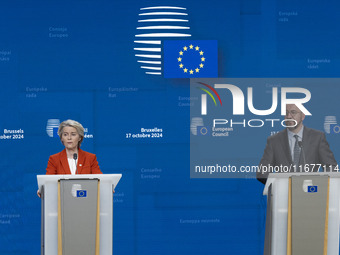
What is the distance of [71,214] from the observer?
12.6 ft

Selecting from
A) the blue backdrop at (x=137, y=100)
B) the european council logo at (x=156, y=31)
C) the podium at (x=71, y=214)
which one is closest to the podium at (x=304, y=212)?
the podium at (x=71, y=214)

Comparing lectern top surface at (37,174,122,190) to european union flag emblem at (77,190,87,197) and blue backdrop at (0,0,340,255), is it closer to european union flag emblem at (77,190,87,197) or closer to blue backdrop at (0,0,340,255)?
european union flag emblem at (77,190,87,197)

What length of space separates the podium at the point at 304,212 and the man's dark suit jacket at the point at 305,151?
57.6 inches

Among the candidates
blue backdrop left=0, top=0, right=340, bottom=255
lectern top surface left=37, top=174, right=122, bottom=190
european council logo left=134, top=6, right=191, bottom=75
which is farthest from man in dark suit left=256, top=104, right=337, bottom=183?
lectern top surface left=37, top=174, right=122, bottom=190

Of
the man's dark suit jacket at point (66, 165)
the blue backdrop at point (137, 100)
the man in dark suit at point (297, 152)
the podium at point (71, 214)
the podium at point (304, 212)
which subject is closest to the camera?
the podium at point (71, 214)

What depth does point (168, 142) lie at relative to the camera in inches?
225

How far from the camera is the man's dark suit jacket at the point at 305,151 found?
5.44m

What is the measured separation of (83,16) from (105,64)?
1.77ft

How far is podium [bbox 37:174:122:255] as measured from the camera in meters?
3.83

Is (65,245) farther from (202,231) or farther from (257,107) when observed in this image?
(257,107)

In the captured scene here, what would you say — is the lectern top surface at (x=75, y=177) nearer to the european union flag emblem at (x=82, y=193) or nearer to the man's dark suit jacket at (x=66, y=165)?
the european union flag emblem at (x=82, y=193)

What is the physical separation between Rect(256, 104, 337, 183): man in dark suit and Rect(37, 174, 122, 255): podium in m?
2.24

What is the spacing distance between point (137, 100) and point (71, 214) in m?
2.08

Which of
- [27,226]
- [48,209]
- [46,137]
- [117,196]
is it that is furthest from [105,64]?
[48,209]
